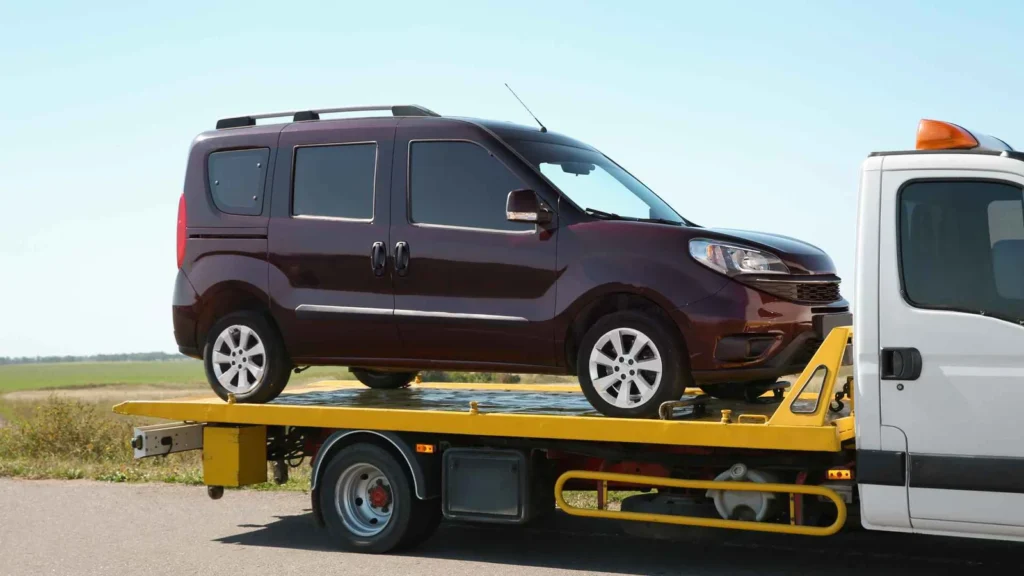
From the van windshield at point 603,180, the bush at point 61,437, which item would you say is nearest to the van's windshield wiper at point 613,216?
the van windshield at point 603,180

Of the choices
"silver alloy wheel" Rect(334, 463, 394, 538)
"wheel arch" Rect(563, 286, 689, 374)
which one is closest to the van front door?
"wheel arch" Rect(563, 286, 689, 374)

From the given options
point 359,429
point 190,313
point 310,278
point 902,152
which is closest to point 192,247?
point 190,313

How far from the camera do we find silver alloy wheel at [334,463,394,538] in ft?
26.8

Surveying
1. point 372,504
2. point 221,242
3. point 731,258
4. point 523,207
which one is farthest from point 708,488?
point 221,242

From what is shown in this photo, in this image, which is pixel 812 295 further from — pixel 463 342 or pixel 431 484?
pixel 431 484

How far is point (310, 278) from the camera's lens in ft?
27.4

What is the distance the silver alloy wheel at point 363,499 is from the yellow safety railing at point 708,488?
4.05 feet

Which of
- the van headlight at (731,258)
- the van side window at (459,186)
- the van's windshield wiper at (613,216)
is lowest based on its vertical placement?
the van headlight at (731,258)

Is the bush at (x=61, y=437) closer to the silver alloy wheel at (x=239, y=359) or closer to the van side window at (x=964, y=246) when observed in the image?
the silver alloy wheel at (x=239, y=359)

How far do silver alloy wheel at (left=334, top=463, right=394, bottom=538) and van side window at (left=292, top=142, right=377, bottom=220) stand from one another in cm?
173

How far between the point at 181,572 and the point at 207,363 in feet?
5.76

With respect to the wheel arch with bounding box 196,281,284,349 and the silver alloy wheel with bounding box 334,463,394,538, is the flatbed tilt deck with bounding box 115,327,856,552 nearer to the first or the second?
the silver alloy wheel with bounding box 334,463,394,538

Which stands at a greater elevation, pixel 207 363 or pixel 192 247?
pixel 192 247

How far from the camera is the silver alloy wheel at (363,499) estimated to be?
26.8ft
